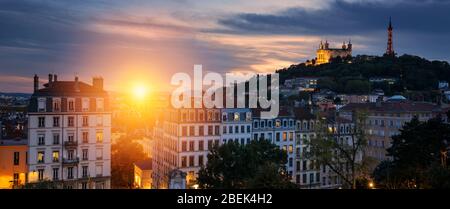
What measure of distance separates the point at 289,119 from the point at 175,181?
2128 cm

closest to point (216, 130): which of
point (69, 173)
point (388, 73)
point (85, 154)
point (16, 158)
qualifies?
point (85, 154)

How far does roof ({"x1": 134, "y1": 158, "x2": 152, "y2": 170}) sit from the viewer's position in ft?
158

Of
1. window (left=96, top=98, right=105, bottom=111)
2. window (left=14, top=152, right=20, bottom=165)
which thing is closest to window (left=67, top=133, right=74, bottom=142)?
window (left=96, top=98, right=105, bottom=111)

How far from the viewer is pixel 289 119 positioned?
4478 cm

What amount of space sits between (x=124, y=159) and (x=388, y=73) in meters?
99.9

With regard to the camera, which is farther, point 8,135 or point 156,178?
point 156,178

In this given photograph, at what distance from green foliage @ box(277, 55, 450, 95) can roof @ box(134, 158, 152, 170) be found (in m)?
69.6

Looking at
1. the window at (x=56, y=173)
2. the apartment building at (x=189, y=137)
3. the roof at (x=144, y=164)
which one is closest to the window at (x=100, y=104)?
the window at (x=56, y=173)

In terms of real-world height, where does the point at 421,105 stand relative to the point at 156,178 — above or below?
above

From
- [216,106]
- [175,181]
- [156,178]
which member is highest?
[216,106]

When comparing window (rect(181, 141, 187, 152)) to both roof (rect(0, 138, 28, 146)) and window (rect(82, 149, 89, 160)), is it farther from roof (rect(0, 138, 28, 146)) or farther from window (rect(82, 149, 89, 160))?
roof (rect(0, 138, 28, 146))
